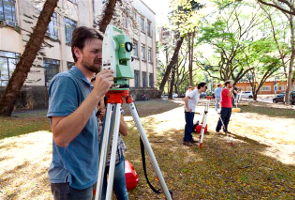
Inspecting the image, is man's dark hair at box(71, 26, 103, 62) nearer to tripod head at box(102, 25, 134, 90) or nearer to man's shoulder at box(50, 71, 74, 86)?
tripod head at box(102, 25, 134, 90)

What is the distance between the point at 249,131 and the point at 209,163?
391cm

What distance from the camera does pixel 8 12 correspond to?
40.6 feet

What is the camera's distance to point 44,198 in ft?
9.39

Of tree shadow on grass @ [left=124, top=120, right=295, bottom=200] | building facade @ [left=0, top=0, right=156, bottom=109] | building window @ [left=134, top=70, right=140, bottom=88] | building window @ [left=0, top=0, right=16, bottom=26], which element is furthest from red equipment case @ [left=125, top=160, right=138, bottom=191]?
building window @ [left=134, top=70, right=140, bottom=88]

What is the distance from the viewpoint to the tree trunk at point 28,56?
7625 millimetres

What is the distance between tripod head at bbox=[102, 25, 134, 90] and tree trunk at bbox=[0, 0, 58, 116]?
832 centimetres

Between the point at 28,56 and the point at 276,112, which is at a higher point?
the point at 28,56

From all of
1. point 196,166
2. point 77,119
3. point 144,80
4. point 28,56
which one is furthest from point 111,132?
point 144,80

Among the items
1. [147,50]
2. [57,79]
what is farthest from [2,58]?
[147,50]

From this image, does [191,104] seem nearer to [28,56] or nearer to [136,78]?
[28,56]

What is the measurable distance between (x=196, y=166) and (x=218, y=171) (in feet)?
1.59

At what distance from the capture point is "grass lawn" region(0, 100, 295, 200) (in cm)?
311

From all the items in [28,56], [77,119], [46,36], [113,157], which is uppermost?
[46,36]

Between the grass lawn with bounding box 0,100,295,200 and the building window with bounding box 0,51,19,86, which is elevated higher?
the building window with bounding box 0,51,19,86
